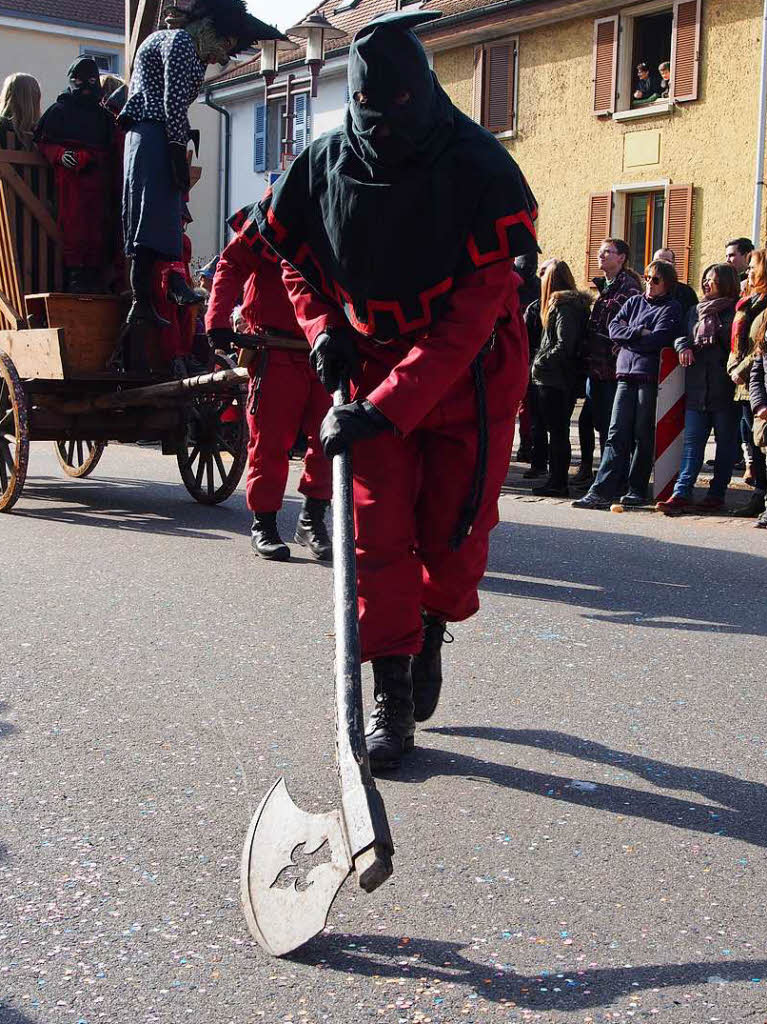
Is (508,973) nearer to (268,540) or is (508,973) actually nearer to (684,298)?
(268,540)

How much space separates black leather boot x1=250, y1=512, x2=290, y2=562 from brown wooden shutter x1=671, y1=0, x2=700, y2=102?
17426 millimetres

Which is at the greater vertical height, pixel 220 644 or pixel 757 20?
pixel 757 20

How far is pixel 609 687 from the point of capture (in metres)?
4.94

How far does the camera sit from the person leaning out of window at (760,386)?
30.6ft

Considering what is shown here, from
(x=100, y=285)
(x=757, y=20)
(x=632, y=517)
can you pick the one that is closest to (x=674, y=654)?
(x=632, y=517)

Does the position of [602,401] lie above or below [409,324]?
below

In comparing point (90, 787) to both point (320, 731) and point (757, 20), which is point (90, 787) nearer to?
point (320, 731)

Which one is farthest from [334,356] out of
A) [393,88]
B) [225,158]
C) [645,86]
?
[225,158]

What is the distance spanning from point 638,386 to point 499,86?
17.2m

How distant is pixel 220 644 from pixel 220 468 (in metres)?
3.96

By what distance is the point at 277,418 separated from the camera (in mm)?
7488

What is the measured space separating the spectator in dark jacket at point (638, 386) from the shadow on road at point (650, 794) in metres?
6.27

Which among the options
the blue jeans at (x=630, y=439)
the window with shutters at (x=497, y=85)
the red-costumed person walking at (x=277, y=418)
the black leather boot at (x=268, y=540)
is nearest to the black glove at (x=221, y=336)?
the red-costumed person walking at (x=277, y=418)

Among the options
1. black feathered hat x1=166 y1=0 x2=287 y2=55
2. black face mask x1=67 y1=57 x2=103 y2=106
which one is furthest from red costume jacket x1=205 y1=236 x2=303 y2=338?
black face mask x1=67 y1=57 x2=103 y2=106
